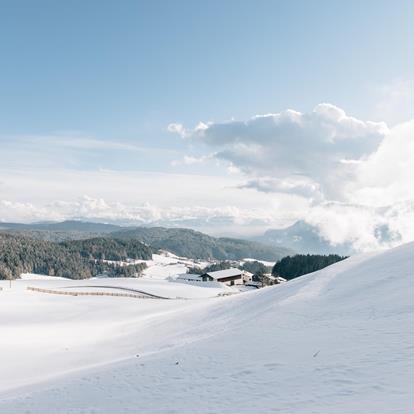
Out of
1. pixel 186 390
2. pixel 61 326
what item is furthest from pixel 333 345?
pixel 61 326

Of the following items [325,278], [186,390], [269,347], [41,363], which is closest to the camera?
[186,390]

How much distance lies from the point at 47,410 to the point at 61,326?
1155 inches

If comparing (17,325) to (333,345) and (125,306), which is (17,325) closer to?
(125,306)

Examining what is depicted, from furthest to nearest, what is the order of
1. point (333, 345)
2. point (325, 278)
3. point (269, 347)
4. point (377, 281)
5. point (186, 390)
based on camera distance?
point (325, 278) < point (377, 281) < point (269, 347) < point (333, 345) < point (186, 390)

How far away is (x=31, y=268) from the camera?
200 metres

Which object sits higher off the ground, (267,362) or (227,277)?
(267,362)

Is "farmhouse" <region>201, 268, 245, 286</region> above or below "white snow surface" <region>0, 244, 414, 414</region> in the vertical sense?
below

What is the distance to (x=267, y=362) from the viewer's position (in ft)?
47.0

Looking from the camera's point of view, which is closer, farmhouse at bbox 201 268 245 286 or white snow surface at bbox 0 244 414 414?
white snow surface at bbox 0 244 414 414

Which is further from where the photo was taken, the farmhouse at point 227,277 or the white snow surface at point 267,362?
the farmhouse at point 227,277

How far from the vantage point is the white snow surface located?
35.3ft

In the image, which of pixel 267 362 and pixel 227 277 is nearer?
pixel 267 362

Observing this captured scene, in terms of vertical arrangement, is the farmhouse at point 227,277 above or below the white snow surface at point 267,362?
below

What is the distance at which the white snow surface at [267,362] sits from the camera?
10.8 m
